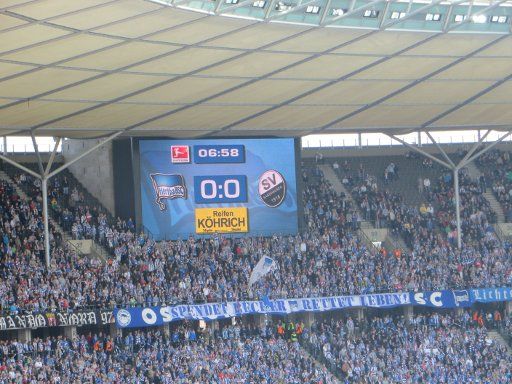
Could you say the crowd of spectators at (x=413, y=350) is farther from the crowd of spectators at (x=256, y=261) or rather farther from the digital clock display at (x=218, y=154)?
the digital clock display at (x=218, y=154)

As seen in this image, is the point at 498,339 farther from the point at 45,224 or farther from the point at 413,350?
the point at 45,224

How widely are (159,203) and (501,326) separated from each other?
575 inches

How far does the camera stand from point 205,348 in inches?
1694

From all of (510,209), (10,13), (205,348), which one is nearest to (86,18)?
(10,13)

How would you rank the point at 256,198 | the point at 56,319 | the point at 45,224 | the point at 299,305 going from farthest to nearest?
the point at 256,198 → the point at 299,305 → the point at 45,224 → the point at 56,319

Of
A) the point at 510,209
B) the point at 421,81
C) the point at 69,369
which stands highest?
the point at 421,81

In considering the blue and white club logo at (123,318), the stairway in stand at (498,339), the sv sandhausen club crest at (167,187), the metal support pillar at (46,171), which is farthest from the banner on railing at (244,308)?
the sv sandhausen club crest at (167,187)

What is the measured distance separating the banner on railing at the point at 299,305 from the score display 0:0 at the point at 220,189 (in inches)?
212

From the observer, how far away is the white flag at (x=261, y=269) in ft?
150

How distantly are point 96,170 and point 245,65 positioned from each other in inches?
432

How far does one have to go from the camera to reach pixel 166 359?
41719mm

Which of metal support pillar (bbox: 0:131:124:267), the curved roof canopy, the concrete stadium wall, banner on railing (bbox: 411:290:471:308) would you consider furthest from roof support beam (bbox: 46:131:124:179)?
banner on railing (bbox: 411:290:471:308)

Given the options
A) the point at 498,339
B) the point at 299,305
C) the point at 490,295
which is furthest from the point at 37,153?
the point at 498,339

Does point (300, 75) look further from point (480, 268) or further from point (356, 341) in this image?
point (480, 268)
